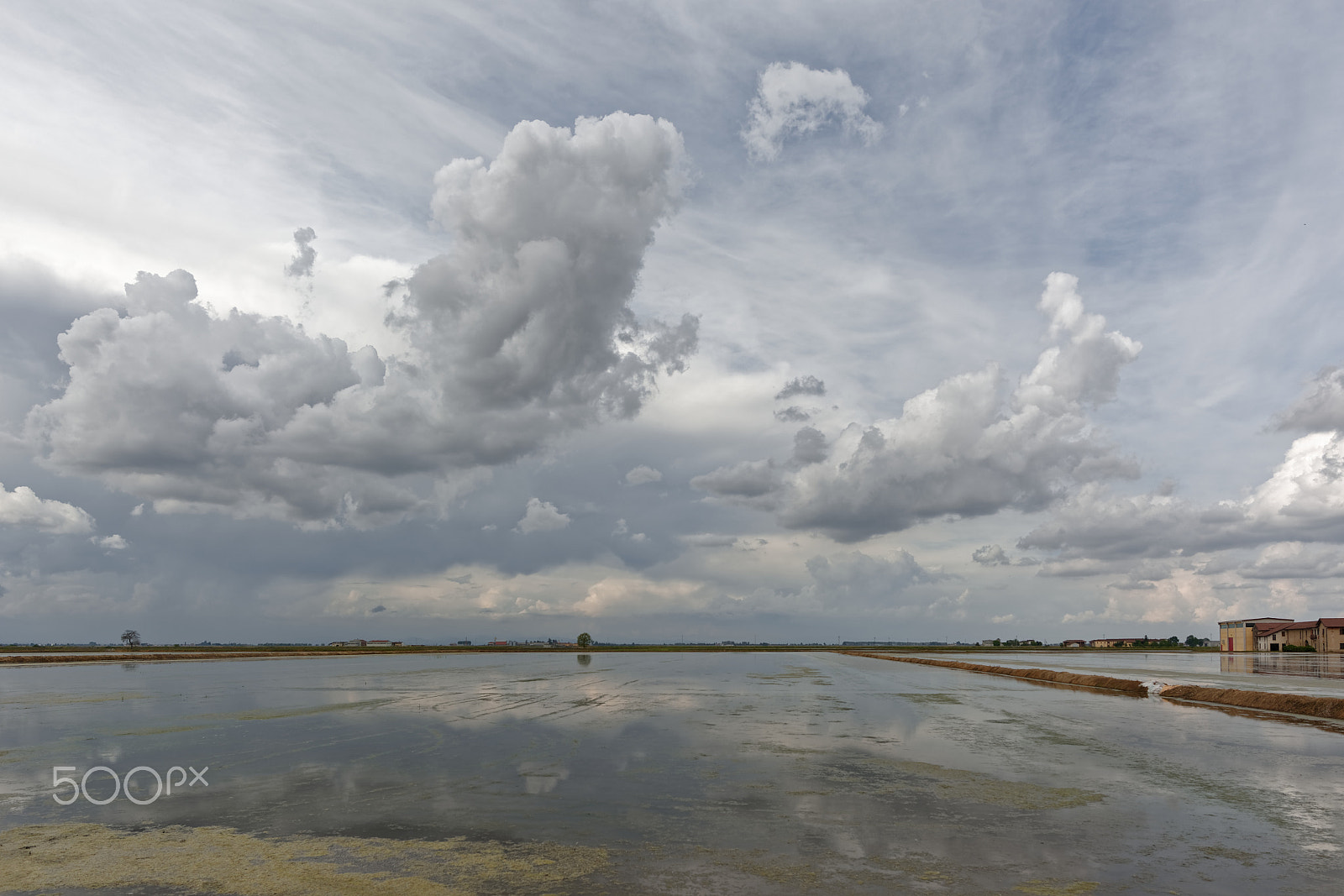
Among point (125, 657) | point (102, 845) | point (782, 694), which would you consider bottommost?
point (125, 657)

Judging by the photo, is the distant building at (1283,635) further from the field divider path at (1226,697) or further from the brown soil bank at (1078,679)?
the field divider path at (1226,697)

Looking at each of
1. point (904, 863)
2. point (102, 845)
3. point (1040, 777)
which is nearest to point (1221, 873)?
point (904, 863)

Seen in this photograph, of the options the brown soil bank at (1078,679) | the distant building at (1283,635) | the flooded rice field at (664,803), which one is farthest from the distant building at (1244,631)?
the flooded rice field at (664,803)

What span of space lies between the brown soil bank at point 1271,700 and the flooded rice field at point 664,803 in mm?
4031

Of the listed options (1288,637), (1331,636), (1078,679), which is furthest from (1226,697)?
(1288,637)

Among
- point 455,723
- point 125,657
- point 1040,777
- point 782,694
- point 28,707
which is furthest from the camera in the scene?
point 125,657

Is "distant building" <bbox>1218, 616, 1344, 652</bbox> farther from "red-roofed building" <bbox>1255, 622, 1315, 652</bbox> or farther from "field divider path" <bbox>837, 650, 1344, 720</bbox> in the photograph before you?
"field divider path" <bbox>837, 650, 1344, 720</bbox>

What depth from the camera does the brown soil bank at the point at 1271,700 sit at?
3753 cm

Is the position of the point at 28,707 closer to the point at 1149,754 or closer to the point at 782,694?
the point at 782,694

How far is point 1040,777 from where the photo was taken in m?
20.1

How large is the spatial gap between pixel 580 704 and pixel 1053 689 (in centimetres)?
3920

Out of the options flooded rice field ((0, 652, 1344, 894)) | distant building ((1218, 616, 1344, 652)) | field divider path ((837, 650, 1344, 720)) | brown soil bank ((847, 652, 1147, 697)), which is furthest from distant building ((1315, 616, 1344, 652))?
flooded rice field ((0, 652, 1344, 894))

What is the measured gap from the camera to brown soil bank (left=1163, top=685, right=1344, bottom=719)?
3753 cm

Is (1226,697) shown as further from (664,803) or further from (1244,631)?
(1244,631)
